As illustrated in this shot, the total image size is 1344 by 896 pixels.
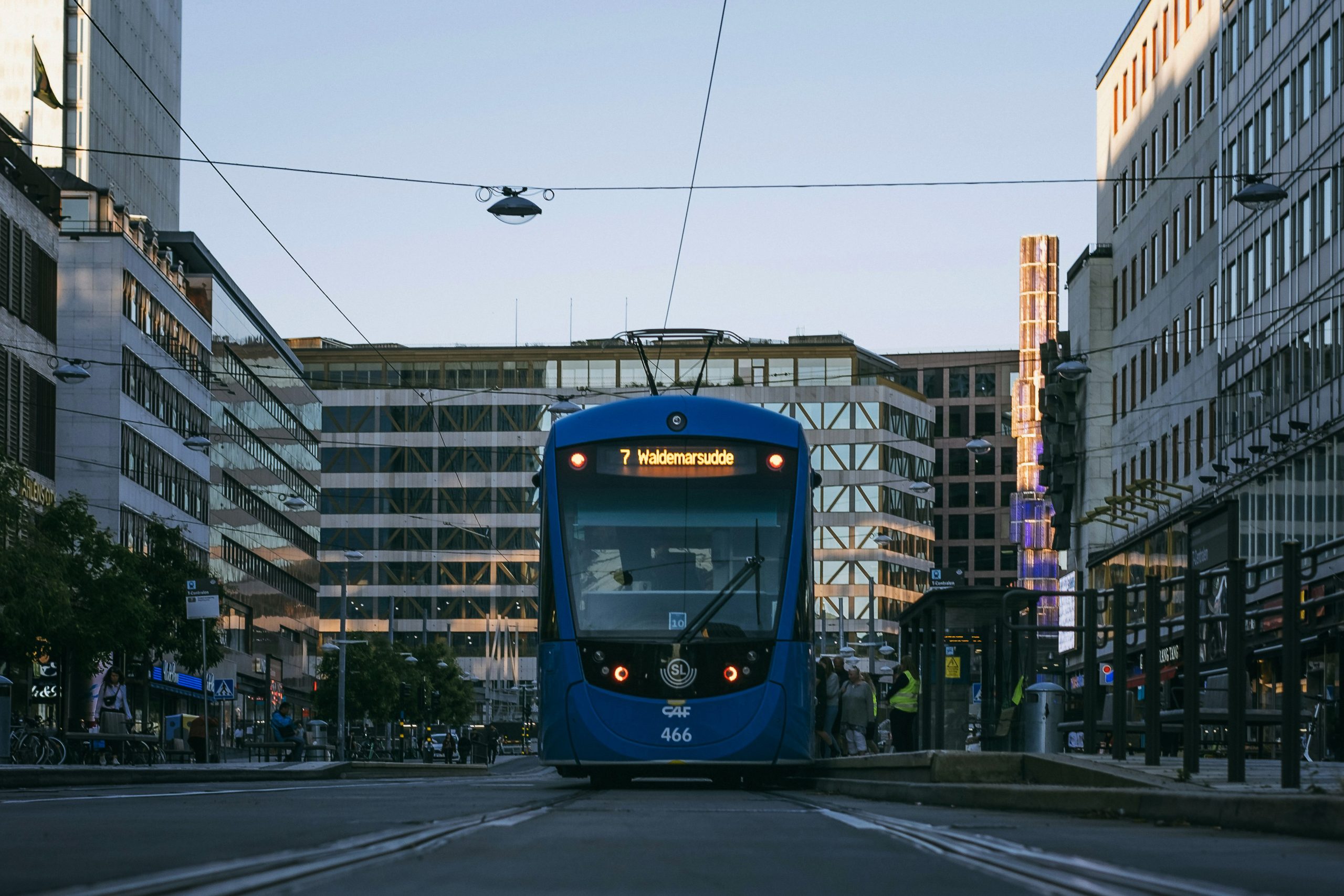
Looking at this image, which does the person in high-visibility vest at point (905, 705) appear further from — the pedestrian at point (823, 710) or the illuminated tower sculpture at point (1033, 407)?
the illuminated tower sculpture at point (1033, 407)

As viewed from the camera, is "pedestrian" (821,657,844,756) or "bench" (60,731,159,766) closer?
"pedestrian" (821,657,844,756)

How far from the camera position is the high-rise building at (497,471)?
13275 cm

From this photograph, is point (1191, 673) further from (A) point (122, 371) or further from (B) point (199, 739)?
(A) point (122, 371)

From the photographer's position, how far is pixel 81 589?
40.2 meters

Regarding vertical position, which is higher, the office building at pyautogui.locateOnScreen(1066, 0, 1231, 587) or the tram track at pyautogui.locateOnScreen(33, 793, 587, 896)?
the office building at pyautogui.locateOnScreen(1066, 0, 1231, 587)

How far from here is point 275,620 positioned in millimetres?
100312

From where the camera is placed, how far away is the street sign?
146 feet

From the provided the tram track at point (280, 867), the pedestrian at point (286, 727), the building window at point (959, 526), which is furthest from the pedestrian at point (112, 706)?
the building window at point (959, 526)

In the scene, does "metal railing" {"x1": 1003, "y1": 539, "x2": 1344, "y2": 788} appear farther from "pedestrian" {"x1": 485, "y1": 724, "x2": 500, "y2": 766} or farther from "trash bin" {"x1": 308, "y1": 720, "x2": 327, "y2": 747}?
"pedestrian" {"x1": 485, "y1": 724, "x2": 500, "y2": 766}

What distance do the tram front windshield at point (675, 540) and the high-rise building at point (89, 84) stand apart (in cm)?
5930

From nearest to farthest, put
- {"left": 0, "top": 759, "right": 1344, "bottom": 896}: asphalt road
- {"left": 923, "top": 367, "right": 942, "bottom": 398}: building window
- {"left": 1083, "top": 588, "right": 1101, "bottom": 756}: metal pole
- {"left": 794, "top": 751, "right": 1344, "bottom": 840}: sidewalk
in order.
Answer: {"left": 0, "top": 759, "right": 1344, "bottom": 896}: asphalt road → {"left": 794, "top": 751, "right": 1344, "bottom": 840}: sidewalk → {"left": 1083, "top": 588, "right": 1101, "bottom": 756}: metal pole → {"left": 923, "top": 367, "right": 942, "bottom": 398}: building window

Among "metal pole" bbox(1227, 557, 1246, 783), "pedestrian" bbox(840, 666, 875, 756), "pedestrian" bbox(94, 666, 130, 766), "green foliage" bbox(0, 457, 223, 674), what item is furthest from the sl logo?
"pedestrian" bbox(94, 666, 130, 766)

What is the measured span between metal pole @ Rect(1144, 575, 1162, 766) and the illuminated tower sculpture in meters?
82.2

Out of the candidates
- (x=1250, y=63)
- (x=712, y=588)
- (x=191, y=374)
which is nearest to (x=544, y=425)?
(x=191, y=374)
